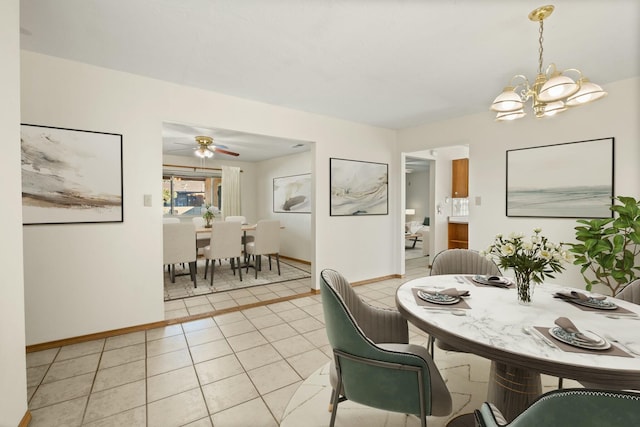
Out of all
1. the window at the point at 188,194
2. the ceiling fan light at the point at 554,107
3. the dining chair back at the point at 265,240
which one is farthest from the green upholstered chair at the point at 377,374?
the window at the point at 188,194

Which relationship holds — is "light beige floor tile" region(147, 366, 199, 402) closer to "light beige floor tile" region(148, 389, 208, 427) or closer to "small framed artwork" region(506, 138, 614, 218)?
"light beige floor tile" region(148, 389, 208, 427)

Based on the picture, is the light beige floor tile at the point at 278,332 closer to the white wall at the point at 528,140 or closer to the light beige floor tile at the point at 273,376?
the light beige floor tile at the point at 273,376

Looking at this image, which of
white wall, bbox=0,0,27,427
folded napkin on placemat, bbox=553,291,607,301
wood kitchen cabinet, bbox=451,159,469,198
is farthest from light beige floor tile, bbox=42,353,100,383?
wood kitchen cabinet, bbox=451,159,469,198

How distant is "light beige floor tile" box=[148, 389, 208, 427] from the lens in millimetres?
1707

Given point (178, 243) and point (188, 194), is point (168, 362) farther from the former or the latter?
point (188, 194)

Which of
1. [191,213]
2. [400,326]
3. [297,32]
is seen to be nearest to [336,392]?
[400,326]

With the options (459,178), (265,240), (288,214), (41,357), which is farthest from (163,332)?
(459,178)

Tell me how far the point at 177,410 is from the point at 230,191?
19.0 feet

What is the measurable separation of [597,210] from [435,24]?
2654mm

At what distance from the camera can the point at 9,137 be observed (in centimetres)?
150

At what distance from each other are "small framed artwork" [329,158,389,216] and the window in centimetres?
428

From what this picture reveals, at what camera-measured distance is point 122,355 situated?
7.97 ft

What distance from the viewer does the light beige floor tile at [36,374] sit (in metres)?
2.06

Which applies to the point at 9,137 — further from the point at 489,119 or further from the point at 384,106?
the point at 489,119
